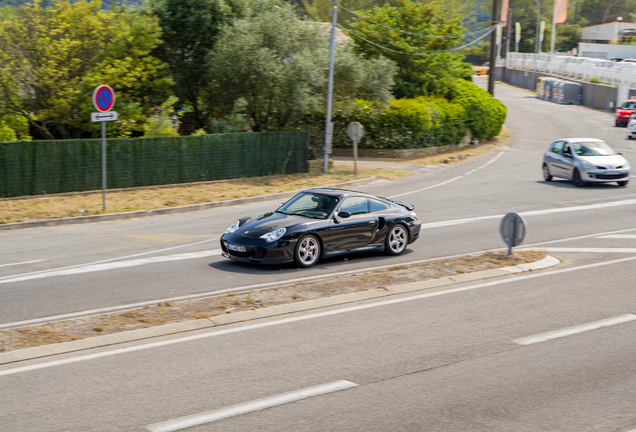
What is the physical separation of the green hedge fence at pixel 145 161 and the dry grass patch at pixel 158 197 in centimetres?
44

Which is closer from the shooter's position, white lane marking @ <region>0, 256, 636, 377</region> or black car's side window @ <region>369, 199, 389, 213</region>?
white lane marking @ <region>0, 256, 636, 377</region>

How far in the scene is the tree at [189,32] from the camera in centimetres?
3036

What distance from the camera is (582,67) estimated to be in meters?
66.9

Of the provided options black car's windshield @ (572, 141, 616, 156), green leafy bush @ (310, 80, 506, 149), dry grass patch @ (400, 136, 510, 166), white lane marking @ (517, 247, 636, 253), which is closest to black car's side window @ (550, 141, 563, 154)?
black car's windshield @ (572, 141, 616, 156)

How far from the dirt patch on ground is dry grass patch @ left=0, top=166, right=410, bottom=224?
10256 millimetres

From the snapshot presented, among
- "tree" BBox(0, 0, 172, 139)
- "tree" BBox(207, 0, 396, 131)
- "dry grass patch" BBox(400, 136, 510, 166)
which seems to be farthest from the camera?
"dry grass patch" BBox(400, 136, 510, 166)

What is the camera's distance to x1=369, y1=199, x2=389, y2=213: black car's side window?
1346 centimetres

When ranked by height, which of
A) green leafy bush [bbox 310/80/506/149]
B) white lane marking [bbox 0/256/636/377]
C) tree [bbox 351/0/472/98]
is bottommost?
white lane marking [bbox 0/256/636/377]

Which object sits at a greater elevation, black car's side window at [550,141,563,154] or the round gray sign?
black car's side window at [550,141,563,154]

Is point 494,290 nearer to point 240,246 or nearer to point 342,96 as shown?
point 240,246

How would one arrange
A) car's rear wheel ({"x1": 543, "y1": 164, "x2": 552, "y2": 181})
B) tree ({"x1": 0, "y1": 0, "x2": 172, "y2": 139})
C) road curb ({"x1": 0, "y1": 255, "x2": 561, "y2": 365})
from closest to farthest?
1. road curb ({"x1": 0, "y1": 255, "x2": 561, "y2": 365})
2. tree ({"x1": 0, "y1": 0, "x2": 172, "y2": 139})
3. car's rear wheel ({"x1": 543, "y1": 164, "x2": 552, "y2": 181})

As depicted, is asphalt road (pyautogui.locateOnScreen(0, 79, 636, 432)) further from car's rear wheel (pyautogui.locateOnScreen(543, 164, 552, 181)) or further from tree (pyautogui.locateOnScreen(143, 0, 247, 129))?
tree (pyautogui.locateOnScreen(143, 0, 247, 129))

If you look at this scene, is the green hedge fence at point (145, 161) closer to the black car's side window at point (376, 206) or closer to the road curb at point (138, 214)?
the road curb at point (138, 214)

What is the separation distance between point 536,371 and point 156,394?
3846 mm
